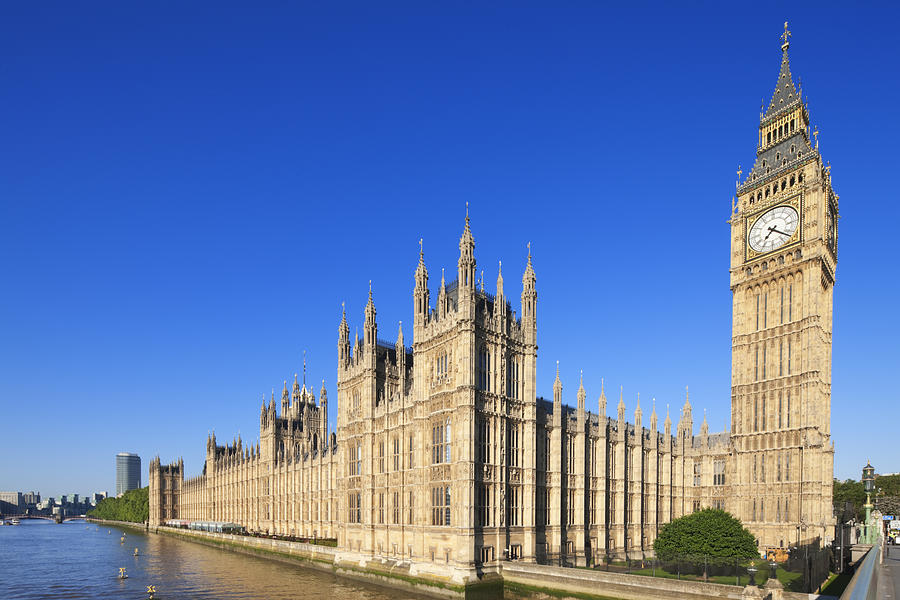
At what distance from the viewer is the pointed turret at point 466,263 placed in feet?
205

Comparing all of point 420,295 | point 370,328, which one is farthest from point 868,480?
point 370,328

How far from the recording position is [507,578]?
59281 millimetres

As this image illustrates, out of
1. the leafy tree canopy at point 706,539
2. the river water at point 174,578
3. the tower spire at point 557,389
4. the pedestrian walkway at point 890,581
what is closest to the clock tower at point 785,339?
the pedestrian walkway at point 890,581

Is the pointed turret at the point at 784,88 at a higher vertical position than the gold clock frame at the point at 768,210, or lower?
higher

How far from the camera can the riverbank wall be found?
45.6m

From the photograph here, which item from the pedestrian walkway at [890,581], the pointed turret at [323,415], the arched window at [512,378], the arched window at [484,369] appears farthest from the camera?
the pointed turret at [323,415]

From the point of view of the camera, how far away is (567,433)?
243 feet

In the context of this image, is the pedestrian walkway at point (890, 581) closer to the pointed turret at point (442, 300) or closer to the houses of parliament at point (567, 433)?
the houses of parliament at point (567, 433)

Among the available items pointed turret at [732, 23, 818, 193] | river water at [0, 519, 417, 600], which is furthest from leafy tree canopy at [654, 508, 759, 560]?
pointed turret at [732, 23, 818, 193]

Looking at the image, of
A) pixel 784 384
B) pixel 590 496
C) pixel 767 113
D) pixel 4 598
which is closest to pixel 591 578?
pixel 590 496

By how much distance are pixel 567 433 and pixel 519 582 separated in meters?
20.5

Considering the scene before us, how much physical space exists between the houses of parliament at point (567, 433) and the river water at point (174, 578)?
6.64 m

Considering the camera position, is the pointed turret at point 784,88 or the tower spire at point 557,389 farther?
the pointed turret at point 784,88

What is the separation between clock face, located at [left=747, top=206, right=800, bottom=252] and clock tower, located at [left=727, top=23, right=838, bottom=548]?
0.15 metres
